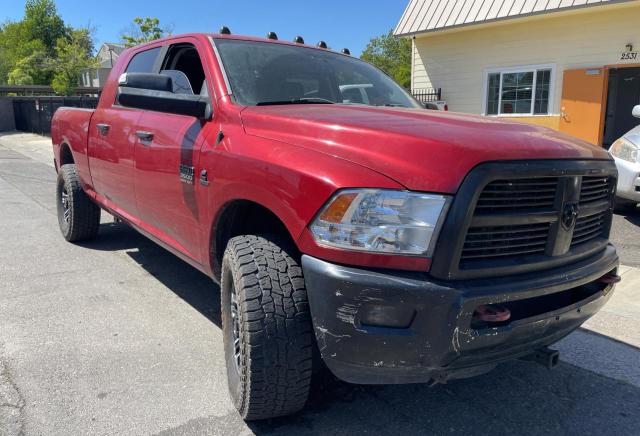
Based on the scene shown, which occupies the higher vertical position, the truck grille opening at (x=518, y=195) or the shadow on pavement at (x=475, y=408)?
the truck grille opening at (x=518, y=195)

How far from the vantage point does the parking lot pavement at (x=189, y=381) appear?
2623mm

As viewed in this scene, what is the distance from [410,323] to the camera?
2.01 m

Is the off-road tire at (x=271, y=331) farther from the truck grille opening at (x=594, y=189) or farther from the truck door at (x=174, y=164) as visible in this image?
the truck grille opening at (x=594, y=189)

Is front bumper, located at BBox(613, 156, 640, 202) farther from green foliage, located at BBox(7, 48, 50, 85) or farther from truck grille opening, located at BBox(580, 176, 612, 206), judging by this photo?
green foliage, located at BBox(7, 48, 50, 85)

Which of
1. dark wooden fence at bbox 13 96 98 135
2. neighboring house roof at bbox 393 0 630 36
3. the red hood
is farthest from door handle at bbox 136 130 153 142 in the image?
dark wooden fence at bbox 13 96 98 135

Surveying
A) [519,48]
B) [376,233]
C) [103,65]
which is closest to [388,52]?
[103,65]

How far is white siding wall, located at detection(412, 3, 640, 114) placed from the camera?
37.1ft

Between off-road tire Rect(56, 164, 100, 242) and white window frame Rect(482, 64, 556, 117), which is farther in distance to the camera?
white window frame Rect(482, 64, 556, 117)

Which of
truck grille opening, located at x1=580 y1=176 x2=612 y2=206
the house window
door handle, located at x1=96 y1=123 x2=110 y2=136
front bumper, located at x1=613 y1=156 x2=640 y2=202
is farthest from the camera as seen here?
the house window

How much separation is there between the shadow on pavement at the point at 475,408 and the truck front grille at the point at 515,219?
2.98 ft

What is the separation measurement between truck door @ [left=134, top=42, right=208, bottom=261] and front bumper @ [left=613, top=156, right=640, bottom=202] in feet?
17.7

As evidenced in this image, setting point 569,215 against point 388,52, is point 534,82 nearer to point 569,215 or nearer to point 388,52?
point 569,215

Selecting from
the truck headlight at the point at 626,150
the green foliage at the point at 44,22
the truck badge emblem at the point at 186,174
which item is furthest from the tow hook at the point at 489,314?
the green foliage at the point at 44,22

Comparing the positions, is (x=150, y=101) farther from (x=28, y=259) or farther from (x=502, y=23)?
(x=502, y=23)
